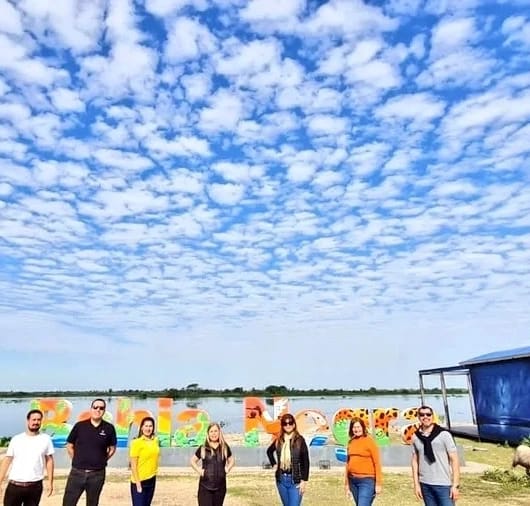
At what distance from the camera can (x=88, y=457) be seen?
648cm

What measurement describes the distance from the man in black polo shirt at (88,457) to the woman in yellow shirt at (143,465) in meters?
0.36

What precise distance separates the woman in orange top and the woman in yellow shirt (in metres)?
2.34

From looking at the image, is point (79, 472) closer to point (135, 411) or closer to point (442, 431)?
point (442, 431)

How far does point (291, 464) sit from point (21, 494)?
2.89 meters

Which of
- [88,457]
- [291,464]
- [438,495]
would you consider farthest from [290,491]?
[88,457]

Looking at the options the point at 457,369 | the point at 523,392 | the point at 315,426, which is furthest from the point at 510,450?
the point at 315,426

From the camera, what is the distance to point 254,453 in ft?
50.3

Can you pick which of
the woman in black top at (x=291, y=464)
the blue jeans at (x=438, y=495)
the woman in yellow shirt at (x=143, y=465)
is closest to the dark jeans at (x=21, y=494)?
the woman in yellow shirt at (x=143, y=465)

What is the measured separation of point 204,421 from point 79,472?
9.58m

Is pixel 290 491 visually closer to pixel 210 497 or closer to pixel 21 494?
pixel 210 497

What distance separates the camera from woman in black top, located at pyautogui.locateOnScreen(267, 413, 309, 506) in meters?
6.54

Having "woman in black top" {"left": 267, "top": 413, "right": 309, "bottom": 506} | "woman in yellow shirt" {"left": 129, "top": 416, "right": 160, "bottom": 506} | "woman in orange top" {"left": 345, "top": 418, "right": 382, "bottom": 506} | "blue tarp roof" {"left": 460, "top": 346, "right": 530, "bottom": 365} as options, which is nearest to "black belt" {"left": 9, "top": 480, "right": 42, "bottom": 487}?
"woman in yellow shirt" {"left": 129, "top": 416, "right": 160, "bottom": 506}

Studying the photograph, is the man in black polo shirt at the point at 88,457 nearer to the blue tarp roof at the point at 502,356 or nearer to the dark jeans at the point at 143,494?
the dark jeans at the point at 143,494

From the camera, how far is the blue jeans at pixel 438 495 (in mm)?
5953
